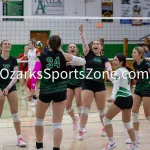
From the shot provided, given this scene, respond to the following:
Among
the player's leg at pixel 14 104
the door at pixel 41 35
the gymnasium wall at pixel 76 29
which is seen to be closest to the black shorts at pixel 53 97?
the player's leg at pixel 14 104

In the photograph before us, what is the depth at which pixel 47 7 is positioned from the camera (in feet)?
66.4

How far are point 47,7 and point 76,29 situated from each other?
1.95m

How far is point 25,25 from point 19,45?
3.45ft

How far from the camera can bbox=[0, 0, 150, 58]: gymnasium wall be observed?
19562 millimetres

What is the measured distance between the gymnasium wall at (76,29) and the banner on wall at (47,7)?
216mm

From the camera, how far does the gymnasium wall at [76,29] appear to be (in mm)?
19562

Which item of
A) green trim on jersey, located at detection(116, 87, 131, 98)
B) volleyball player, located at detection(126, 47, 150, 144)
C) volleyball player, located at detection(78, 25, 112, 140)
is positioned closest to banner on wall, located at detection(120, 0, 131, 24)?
volleyball player, located at detection(78, 25, 112, 140)

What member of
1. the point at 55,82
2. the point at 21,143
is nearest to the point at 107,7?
the point at 21,143

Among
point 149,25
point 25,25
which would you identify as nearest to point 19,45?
point 25,25

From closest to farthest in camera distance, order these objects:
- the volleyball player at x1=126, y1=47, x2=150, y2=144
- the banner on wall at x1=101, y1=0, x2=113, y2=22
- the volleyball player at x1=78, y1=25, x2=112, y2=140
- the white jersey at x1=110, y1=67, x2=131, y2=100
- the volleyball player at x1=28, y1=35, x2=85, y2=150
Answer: the volleyball player at x1=28, y1=35, x2=85, y2=150 → the white jersey at x1=110, y1=67, x2=131, y2=100 → the volleyball player at x1=126, y1=47, x2=150, y2=144 → the volleyball player at x1=78, y1=25, x2=112, y2=140 → the banner on wall at x1=101, y1=0, x2=113, y2=22

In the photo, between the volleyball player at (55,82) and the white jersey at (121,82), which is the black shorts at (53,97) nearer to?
the volleyball player at (55,82)

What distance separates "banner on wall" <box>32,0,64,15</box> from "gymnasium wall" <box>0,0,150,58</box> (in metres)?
0.22

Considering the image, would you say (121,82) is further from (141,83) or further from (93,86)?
(93,86)

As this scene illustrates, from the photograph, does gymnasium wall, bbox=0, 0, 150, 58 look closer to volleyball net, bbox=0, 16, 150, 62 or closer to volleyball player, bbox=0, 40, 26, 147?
volleyball net, bbox=0, 16, 150, 62
